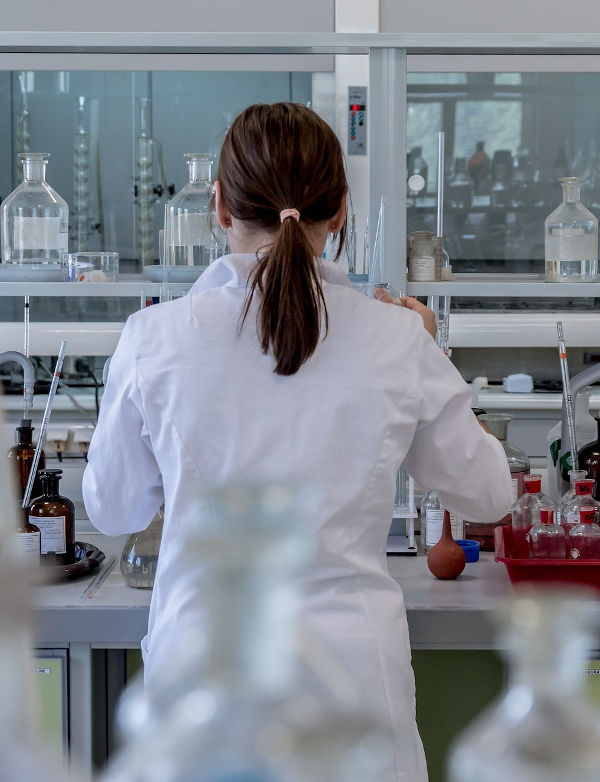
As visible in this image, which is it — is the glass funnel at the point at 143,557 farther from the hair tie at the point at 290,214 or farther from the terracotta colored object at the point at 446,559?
the hair tie at the point at 290,214

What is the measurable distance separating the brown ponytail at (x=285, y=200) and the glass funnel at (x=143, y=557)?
693 millimetres

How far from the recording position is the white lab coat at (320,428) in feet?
4.05

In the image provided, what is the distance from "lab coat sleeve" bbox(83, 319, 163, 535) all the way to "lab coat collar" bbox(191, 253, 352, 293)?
122 mm

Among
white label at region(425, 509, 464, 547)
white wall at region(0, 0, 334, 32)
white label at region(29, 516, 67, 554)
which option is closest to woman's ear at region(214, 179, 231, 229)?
white label at region(29, 516, 67, 554)

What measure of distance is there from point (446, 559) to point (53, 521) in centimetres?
73

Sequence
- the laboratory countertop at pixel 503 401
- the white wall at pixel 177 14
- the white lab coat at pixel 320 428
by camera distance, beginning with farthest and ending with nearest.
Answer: the white wall at pixel 177 14
the laboratory countertop at pixel 503 401
the white lab coat at pixel 320 428

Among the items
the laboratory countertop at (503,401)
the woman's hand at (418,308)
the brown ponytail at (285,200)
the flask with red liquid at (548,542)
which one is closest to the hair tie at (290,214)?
the brown ponytail at (285,200)

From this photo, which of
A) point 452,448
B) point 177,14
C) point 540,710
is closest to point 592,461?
point 452,448

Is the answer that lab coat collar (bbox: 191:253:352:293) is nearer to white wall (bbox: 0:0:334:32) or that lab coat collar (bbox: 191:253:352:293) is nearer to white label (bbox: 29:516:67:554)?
white label (bbox: 29:516:67:554)

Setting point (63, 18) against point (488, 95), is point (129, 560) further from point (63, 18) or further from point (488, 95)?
point (488, 95)

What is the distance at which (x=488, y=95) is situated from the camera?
402 cm

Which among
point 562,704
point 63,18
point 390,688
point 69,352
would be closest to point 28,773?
point 562,704

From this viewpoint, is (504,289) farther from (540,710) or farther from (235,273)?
(540,710)

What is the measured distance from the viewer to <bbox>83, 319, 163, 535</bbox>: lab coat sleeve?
1.30 metres
